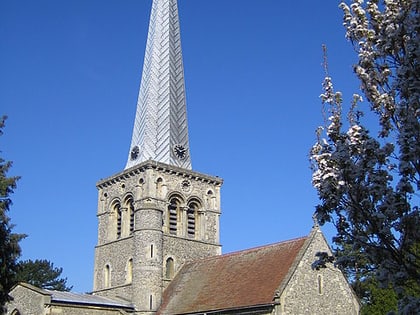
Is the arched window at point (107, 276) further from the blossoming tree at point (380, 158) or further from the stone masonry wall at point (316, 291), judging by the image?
the blossoming tree at point (380, 158)

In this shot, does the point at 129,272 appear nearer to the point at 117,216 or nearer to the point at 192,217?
the point at 117,216

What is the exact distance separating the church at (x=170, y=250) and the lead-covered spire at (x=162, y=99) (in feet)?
0.22

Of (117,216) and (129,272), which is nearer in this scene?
(129,272)

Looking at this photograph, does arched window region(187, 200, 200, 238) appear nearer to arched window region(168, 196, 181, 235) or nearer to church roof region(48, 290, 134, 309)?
arched window region(168, 196, 181, 235)

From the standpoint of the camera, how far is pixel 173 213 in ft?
109

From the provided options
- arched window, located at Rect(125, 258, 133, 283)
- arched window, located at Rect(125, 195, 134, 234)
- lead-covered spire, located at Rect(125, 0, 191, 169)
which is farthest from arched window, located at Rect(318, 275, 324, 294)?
lead-covered spire, located at Rect(125, 0, 191, 169)

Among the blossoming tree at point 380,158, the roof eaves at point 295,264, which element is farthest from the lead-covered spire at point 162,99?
the blossoming tree at point 380,158

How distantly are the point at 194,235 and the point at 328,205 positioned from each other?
26261 mm

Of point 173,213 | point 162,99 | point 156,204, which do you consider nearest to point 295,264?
point 156,204

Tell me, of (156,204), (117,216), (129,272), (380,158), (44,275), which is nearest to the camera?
(380,158)

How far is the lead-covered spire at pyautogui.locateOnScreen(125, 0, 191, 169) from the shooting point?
35.2 meters

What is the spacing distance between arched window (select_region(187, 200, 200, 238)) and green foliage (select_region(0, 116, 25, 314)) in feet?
40.7

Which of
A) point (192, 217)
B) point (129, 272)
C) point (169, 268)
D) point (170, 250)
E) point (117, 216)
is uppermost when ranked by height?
point (117, 216)

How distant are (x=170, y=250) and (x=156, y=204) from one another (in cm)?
255
